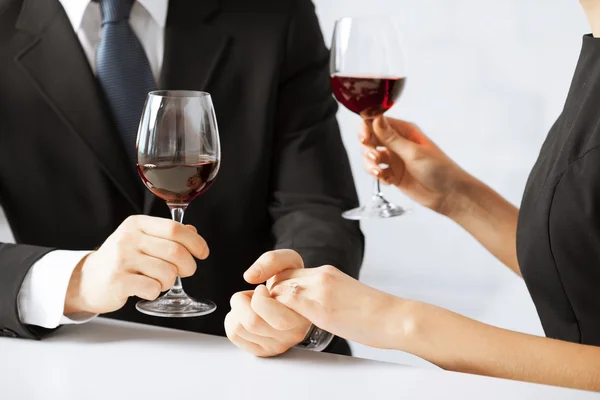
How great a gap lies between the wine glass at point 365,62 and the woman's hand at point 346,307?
0.69 metres

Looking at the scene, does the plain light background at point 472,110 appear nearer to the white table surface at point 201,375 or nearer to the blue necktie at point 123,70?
the blue necktie at point 123,70

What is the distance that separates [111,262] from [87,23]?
0.80m

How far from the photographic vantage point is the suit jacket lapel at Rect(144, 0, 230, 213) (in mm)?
2016

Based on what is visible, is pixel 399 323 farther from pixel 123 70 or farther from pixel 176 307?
pixel 123 70

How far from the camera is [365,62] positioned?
2.06 metres

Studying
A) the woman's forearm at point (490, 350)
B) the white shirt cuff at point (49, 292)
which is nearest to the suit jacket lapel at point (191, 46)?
the white shirt cuff at point (49, 292)

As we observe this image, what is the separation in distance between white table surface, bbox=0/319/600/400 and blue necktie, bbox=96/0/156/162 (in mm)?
700

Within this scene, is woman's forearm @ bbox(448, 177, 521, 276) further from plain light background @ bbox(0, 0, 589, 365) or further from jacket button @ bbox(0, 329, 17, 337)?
plain light background @ bbox(0, 0, 589, 365)

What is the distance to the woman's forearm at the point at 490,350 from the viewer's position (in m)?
1.27

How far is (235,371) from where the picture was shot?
1.28 metres

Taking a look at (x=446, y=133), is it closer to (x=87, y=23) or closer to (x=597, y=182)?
(x=87, y=23)

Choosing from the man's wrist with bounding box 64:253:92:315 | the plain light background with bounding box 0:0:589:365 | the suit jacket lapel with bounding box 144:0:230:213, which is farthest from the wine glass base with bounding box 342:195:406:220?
the plain light background with bounding box 0:0:589:365

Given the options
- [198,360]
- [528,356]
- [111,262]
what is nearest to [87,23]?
[111,262]

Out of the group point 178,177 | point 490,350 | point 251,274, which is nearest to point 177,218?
point 178,177
